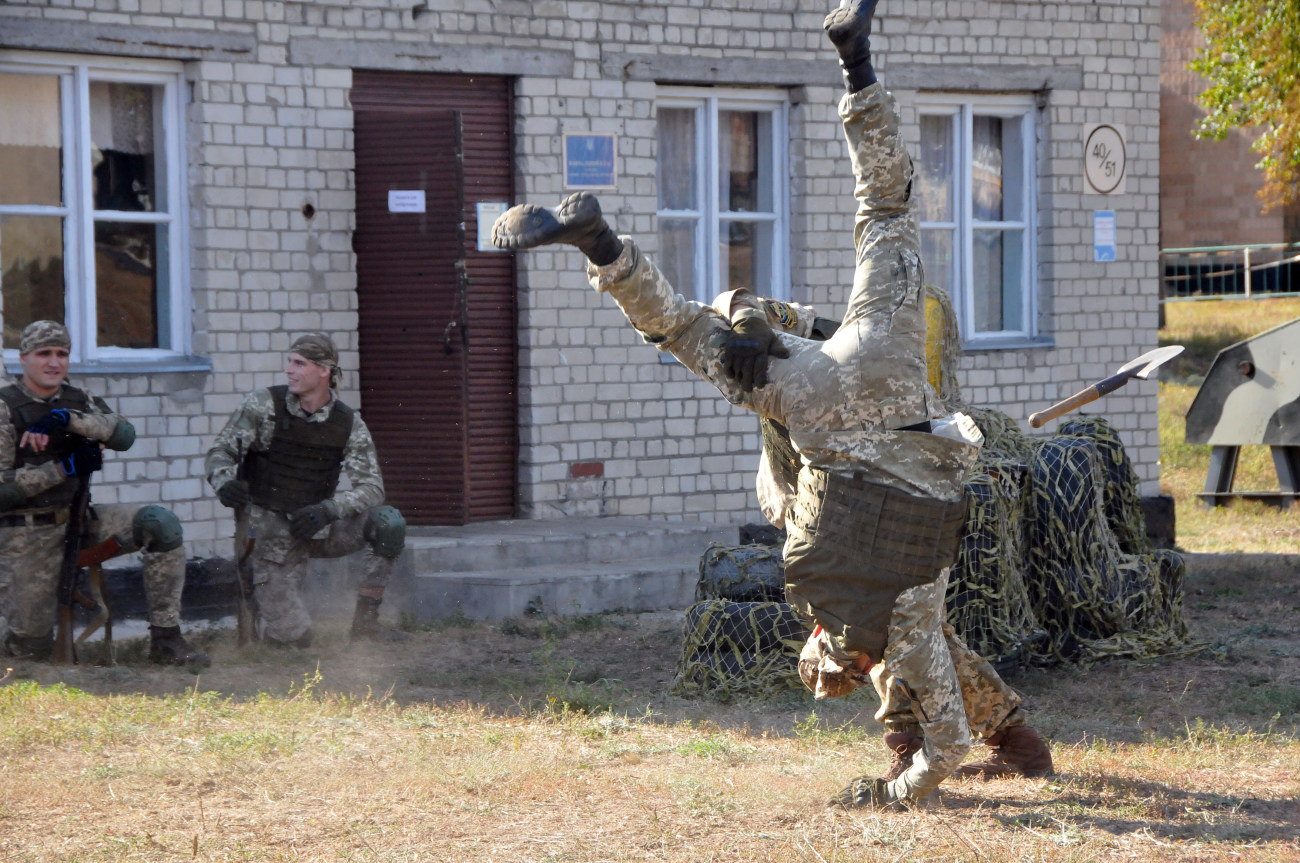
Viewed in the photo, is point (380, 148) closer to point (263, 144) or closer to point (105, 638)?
point (263, 144)

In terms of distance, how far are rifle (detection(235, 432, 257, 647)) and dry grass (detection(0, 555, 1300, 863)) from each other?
0.29 metres

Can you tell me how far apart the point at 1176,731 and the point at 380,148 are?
5460mm

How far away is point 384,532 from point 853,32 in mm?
4411

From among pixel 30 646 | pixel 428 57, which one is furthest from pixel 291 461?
pixel 428 57

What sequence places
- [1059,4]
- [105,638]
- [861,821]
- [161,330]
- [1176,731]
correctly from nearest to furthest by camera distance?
[861,821], [1176,731], [105,638], [161,330], [1059,4]

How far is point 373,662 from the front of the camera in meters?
7.58

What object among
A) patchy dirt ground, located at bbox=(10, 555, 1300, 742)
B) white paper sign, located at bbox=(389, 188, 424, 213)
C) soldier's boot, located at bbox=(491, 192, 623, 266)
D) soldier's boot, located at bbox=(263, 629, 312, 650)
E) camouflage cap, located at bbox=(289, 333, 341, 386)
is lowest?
patchy dirt ground, located at bbox=(10, 555, 1300, 742)

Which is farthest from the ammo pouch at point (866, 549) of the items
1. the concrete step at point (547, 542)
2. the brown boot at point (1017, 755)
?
the concrete step at point (547, 542)

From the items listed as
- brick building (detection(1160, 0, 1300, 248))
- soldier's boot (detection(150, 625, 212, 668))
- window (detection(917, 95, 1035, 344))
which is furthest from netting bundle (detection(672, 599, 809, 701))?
brick building (detection(1160, 0, 1300, 248))

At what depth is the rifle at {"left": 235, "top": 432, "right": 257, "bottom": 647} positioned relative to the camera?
784cm

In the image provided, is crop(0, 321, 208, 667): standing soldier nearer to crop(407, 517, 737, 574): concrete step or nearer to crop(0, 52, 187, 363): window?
crop(0, 52, 187, 363): window

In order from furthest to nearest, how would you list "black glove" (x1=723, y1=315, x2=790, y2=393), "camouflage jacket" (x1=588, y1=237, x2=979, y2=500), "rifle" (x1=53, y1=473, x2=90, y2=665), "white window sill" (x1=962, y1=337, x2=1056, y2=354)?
"white window sill" (x1=962, y1=337, x2=1056, y2=354) < "rifle" (x1=53, y1=473, x2=90, y2=665) < "camouflage jacket" (x1=588, y1=237, x2=979, y2=500) < "black glove" (x1=723, y1=315, x2=790, y2=393)

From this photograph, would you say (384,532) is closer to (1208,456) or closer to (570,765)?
(570,765)

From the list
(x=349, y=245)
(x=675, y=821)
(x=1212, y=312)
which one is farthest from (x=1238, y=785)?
(x=1212, y=312)
